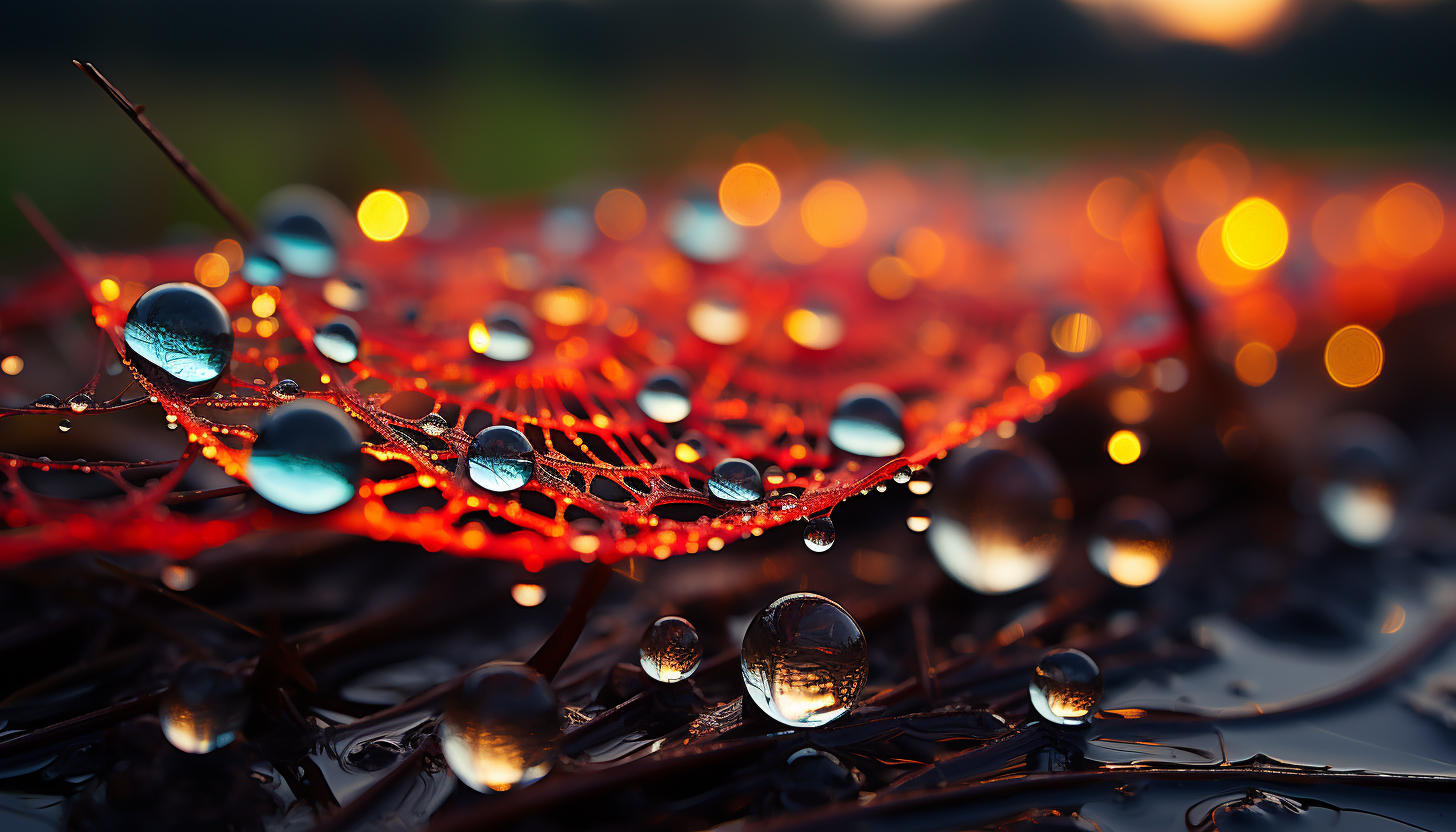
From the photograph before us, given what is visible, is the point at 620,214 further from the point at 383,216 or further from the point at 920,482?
the point at 920,482

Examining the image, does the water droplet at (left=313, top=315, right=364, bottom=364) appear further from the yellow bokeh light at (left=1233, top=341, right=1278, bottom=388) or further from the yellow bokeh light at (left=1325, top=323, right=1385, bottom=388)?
the yellow bokeh light at (left=1325, top=323, right=1385, bottom=388)

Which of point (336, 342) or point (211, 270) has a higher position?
point (211, 270)

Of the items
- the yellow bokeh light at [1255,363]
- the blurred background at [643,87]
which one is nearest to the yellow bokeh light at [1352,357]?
the yellow bokeh light at [1255,363]

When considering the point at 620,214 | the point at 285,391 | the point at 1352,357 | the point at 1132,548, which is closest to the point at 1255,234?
the point at 1352,357

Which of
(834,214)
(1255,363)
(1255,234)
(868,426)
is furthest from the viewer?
(834,214)

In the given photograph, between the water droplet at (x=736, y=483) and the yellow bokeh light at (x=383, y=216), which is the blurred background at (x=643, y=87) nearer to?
the yellow bokeh light at (x=383, y=216)
